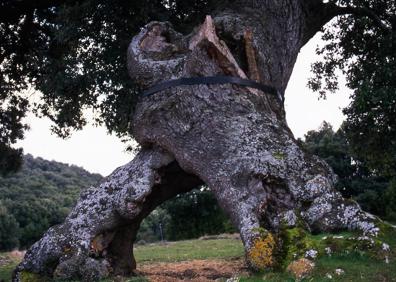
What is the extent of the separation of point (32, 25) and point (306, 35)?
25.2ft

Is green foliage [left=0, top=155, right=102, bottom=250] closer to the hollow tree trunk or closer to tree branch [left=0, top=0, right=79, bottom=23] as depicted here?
tree branch [left=0, top=0, right=79, bottom=23]

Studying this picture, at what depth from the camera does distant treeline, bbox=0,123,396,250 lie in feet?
123

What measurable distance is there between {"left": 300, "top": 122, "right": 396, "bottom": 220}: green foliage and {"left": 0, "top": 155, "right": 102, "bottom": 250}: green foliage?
19.6 metres

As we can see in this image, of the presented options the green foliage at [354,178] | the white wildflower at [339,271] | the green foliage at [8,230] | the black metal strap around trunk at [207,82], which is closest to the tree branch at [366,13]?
the black metal strap around trunk at [207,82]

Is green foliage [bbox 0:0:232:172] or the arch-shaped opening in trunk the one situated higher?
green foliage [bbox 0:0:232:172]

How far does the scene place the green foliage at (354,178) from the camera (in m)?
37.4

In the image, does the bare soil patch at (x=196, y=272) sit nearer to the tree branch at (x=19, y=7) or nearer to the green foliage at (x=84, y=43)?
the green foliage at (x=84, y=43)

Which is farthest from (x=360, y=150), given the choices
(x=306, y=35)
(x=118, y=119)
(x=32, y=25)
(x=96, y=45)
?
(x=32, y=25)

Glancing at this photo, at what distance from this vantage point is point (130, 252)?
33.6 ft

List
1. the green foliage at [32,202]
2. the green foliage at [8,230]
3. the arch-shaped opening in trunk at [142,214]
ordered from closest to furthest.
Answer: the arch-shaped opening in trunk at [142,214] → the green foliage at [8,230] → the green foliage at [32,202]

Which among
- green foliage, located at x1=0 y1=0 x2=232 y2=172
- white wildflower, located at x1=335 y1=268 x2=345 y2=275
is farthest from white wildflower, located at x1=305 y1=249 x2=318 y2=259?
green foliage, located at x1=0 y1=0 x2=232 y2=172

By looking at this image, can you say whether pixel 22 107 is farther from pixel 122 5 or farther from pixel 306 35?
pixel 306 35

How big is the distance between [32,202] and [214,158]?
43778 mm

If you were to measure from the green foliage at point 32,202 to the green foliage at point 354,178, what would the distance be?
19559 millimetres
